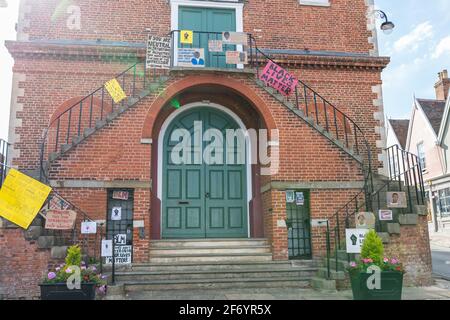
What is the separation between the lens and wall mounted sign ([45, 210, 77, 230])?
814 centimetres

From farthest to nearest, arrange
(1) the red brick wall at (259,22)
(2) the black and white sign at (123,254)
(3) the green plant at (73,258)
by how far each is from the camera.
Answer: (1) the red brick wall at (259,22), (2) the black and white sign at (123,254), (3) the green plant at (73,258)

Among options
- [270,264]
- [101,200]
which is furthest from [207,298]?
[101,200]

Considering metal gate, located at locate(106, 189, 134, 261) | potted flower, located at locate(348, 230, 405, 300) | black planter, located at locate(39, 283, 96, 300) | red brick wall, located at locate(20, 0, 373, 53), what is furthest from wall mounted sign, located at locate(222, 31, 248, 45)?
black planter, located at locate(39, 283, 96, 300)

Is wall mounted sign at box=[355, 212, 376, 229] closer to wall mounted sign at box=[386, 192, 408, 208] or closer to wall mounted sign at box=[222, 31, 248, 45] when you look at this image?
wall mounted sign at box=[386, 192, 408, 208]

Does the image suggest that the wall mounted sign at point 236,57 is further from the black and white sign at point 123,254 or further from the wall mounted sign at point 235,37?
the black and white sign at point 123,254

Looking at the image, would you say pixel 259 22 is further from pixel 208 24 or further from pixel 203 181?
pixel 203 181

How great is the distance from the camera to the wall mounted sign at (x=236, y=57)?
10.4 m

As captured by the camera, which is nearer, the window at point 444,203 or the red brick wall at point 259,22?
the red brick wall at point 259,22

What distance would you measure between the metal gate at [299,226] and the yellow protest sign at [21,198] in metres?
5.34

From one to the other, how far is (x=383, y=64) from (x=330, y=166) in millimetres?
4101

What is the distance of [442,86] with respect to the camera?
27.6 m

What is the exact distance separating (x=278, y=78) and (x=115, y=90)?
13.4ft

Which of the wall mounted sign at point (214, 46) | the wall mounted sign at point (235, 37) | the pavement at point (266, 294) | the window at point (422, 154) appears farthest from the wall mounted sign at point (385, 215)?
the window at point (422, 154)
